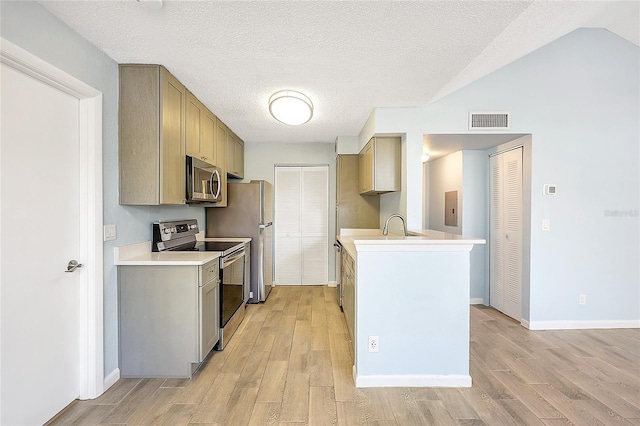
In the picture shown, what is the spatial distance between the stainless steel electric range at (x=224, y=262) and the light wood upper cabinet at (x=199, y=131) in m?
0.75

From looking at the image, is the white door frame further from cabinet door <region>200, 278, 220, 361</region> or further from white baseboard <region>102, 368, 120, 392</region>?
cabinet door <region>200, 278, 220, 361</region>

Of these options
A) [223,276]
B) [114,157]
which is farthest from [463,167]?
[114,157]

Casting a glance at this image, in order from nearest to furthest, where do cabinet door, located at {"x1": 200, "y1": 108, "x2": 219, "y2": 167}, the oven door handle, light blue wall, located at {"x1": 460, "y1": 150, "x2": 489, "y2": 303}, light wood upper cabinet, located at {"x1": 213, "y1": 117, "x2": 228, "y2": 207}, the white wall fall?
the oven door handle < cabinet door, located at {"x1": 200, "y1": 108, "x2": 219, "y2": 167} < light wood upper cabinet, located at {"x1": 213, "y1": 117, "x2": 228, "y2": 207} < light blue wall, located at {"x1": 460, "y1": 150, "x2": 489, "y2": 303} < the white wall

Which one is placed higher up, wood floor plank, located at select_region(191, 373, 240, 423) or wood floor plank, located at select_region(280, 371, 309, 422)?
wood floor plank, located at select_region(191, 373, 240, 423)

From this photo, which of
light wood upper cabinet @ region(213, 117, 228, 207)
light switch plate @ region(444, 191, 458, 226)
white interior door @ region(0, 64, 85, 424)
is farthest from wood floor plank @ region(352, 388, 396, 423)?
light switch plate @ region(444, 191, 458, 226)

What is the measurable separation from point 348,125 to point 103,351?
3.34 meters

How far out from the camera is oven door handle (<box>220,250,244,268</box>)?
287 cm

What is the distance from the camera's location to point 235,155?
178 inches

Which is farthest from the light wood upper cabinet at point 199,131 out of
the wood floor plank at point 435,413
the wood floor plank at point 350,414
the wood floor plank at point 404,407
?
the wood floor plank at point 435,413

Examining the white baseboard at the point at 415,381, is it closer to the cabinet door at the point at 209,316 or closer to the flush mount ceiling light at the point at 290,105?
the cabinet door at the point at 209,316

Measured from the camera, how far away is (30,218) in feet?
5.62

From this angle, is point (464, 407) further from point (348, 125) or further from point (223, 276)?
point (348, 125)

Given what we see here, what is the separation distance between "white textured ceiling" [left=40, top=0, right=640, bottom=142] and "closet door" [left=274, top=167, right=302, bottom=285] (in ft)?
7.08

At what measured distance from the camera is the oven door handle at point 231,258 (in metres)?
2.87
